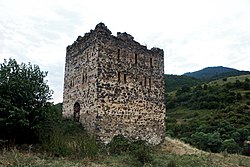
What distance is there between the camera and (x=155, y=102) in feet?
63.4

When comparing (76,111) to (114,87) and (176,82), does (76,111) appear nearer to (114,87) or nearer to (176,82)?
(114,87)

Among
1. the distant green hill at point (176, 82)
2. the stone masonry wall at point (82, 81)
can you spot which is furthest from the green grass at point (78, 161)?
the distant green hill at point (176, 82)

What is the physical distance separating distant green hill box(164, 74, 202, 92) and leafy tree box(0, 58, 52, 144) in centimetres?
5748

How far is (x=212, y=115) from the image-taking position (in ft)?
153

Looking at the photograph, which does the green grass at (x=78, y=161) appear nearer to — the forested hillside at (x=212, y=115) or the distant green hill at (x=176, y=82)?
the forested hillside at (x=212, y=115)

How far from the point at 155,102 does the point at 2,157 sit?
10716 millimetres

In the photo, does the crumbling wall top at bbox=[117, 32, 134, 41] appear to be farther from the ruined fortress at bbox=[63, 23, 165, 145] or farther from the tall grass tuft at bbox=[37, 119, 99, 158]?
the tall grass tuft at bbox=[37, 119, 99, 158]

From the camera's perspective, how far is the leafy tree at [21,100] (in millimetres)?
12562

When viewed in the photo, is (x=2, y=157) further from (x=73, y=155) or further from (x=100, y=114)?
(x=100, y=114)

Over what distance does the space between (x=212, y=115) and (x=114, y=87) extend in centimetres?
3381

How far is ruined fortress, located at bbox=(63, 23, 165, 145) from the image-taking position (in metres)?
16.0

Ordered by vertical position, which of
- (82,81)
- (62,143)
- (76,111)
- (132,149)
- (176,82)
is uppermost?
(176,82)

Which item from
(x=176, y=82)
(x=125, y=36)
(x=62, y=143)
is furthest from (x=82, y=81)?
(x=176, y=82)

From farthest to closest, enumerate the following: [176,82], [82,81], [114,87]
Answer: [176,82] < [82,81] < [114,87]
